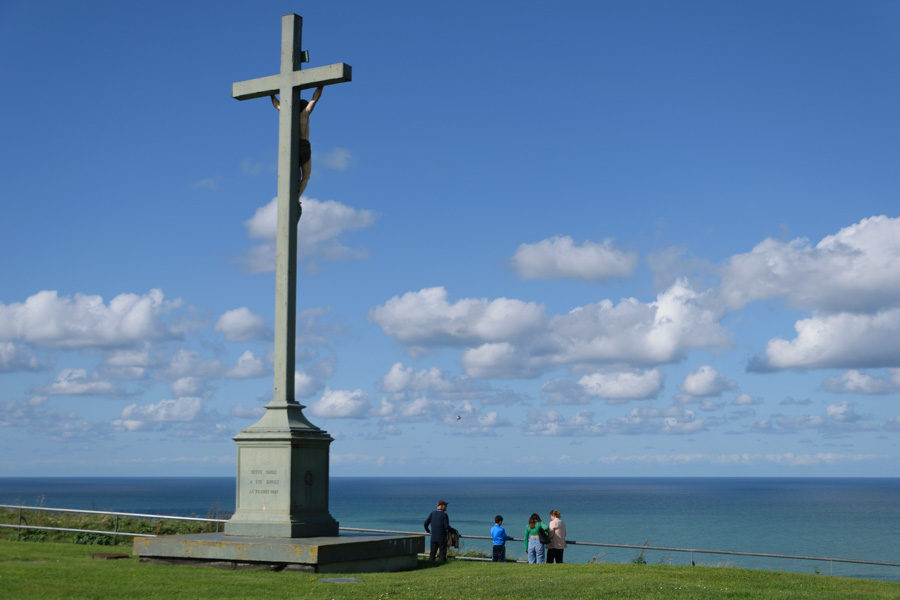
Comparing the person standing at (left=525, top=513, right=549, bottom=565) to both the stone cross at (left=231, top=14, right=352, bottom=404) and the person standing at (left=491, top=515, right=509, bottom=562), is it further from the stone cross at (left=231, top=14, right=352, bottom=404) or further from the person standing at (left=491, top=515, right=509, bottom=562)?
the stone cross at (left=231, top=14, right=352, bottom=404)

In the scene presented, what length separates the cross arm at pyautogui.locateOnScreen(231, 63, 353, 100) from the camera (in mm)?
14602

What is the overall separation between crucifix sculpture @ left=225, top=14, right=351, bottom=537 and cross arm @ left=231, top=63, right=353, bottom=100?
0.02m

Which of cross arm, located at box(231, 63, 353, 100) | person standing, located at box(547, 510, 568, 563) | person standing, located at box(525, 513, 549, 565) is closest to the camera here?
cross arm, located at box(231, 63, 353, 100)

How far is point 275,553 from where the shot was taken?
12102mm

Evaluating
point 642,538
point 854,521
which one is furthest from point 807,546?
point 854,521

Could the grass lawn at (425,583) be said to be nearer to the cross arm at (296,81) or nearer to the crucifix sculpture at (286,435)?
the crucifix sculpture at (286,435)

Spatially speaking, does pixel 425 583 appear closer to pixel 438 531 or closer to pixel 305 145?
pixel 438 531

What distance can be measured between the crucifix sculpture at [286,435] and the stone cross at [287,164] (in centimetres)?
2

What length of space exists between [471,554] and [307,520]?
7.61 metres

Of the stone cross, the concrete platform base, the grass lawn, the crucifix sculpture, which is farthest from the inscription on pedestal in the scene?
the grass lawn

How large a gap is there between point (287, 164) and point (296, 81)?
141 cm

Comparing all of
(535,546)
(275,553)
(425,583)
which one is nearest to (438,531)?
(535,546)

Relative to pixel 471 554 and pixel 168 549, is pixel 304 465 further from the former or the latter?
pixel 471 554

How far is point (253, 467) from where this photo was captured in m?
13.6
